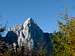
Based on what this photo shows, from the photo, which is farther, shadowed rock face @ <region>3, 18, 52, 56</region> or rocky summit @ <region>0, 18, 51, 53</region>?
shadowed rock face @ <region>3, 18, 52, 56</region>

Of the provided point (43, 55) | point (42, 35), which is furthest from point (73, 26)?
point (42, 35)

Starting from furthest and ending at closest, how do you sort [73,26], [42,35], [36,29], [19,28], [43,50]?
[36,29] → [42,35] → [43,50] → [19,28] → [73,26]

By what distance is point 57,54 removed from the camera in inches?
875

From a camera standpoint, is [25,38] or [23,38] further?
[25,38]

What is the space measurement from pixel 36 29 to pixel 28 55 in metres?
14.1

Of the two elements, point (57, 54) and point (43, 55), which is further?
point (43, 55)

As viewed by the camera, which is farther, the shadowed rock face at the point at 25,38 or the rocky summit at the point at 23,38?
the shadowed rock face at the point at 25,38

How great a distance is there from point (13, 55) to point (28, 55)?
1.81 metres

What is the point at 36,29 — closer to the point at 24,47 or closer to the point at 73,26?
the point at 24,47

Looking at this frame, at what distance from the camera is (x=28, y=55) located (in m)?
24.1

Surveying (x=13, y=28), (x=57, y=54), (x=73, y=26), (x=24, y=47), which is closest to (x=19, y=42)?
(x=24, y=47)

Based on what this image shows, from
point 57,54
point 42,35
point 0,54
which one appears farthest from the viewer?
point 42,35

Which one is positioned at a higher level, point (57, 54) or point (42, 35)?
point (42, 35)

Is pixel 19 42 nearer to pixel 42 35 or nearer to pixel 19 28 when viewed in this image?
pixel 19 28
